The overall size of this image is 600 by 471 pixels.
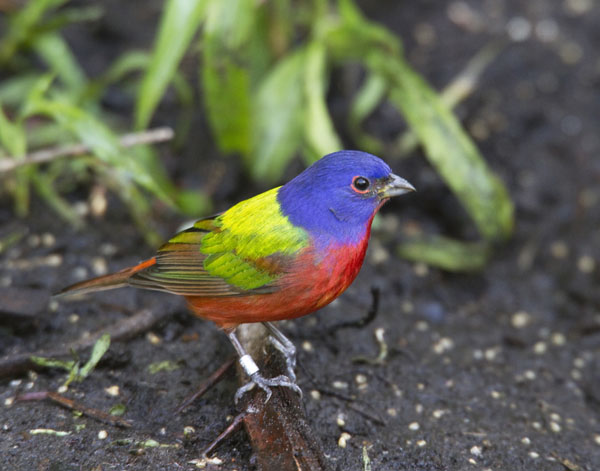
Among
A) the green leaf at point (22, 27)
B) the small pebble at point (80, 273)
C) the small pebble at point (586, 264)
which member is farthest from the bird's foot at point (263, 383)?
the green leaf at point (22, 27)

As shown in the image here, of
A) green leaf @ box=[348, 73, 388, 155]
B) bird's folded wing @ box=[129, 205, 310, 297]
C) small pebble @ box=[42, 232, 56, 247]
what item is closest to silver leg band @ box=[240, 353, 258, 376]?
bird's folded wing @ box=[129, 205, 310, 297]

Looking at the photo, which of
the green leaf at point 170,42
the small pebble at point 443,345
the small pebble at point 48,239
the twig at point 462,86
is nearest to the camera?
the small pebble at point 443,345

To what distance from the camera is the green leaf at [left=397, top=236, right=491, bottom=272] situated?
4.73m

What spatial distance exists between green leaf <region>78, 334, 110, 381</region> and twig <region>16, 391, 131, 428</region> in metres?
0.13

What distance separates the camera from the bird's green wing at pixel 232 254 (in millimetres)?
2953

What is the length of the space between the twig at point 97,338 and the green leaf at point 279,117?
1448 mm

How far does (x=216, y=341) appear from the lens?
3551 mm

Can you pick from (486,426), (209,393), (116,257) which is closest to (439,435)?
(486,426)

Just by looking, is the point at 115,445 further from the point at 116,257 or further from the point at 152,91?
the point at 152,91

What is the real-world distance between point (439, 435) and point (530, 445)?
1.33 ft

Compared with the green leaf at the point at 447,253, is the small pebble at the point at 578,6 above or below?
above

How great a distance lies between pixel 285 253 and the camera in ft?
9.62

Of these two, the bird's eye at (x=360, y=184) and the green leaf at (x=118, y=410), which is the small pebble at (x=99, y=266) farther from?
the bird's eye at (x=360, y=184)

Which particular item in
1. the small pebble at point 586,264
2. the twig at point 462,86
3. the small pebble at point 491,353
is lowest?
the small pebble at point 586,264
